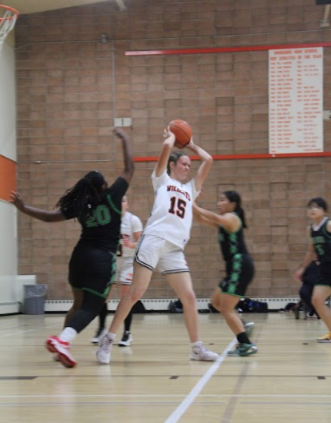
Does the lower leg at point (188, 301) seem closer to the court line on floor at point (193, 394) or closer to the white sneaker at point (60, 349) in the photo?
the court line on floor at point (193, 394)

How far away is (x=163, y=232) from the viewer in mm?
5254

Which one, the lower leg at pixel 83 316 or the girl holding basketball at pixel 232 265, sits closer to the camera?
the lower leg at pixel 83 316

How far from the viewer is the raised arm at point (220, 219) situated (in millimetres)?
5570

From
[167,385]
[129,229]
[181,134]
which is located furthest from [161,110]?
[167,385]

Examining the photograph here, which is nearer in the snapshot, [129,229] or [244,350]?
[244,350]

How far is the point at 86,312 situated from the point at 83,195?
2.78ft

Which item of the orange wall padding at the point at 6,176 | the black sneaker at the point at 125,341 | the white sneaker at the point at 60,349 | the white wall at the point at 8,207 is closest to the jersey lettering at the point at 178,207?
the white sneaker at the point at 60,349

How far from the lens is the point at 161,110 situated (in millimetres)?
14188

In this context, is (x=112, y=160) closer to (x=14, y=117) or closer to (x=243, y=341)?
(x=14, y=117)

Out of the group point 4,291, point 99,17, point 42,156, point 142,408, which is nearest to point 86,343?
point 142,408

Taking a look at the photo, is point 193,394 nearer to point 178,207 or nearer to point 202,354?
point 202,354

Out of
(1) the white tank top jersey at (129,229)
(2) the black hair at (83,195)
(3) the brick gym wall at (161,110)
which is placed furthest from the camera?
(3) the brick gym wall at (161,110)

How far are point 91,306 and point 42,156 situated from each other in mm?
9775

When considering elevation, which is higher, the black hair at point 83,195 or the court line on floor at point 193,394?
the black hair at point 83,195
